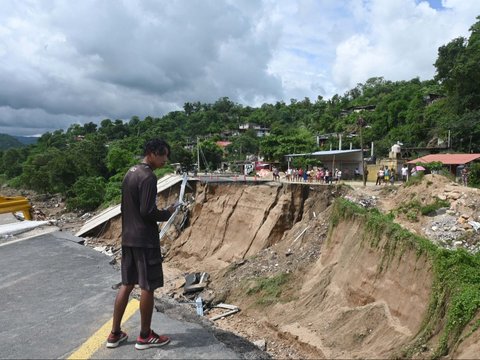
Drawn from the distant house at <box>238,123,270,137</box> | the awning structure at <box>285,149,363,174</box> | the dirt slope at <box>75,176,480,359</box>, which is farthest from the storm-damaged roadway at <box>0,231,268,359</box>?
the distant house at <box>238,123,270,137</box>

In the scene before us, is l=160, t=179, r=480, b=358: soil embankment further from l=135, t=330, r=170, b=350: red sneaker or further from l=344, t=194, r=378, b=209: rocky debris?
l=135, t=330, r=170, b=350: red sneaker

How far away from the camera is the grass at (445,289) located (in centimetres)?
546

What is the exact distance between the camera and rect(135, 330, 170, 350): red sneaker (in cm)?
360

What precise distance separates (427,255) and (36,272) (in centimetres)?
679

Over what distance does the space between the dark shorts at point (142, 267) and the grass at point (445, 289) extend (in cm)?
401

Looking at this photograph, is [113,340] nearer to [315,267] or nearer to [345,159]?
[315,267]

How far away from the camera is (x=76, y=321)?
4426mm

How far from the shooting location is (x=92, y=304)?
4992mm

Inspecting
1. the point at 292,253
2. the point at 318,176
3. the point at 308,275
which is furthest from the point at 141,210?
the point at 318,176

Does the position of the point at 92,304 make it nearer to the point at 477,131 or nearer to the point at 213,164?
the point at 477,131

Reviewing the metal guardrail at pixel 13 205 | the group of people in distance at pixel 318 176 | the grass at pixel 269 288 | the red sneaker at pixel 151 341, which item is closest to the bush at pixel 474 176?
the group of people in distance at pixel 318 176

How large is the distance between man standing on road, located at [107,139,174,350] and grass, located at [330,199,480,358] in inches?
156

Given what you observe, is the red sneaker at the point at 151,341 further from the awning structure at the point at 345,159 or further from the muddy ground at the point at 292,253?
the awning structure at the point at 345,159

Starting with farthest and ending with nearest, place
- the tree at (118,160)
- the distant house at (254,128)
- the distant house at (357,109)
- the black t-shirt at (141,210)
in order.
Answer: the distant house at (254,128), the distant house at (357,109), the tree at (118,160), the black t-shirt at (141,210)
